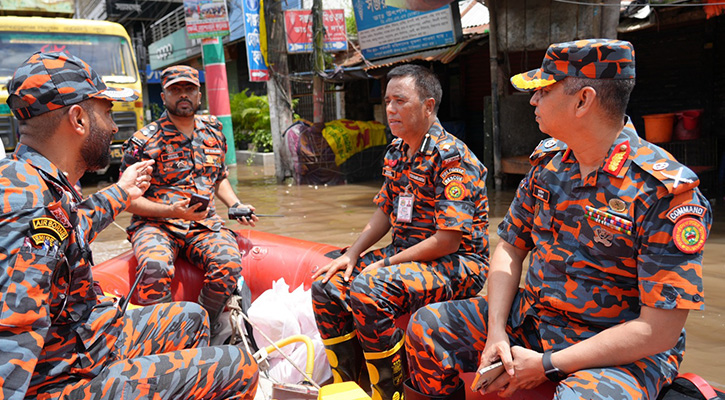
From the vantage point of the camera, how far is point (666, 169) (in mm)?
1477

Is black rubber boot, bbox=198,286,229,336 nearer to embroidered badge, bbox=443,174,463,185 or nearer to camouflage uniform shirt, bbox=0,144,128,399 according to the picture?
camouflage uniform shirt, bbox=0,144,128,399

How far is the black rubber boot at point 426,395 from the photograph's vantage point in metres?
1.85

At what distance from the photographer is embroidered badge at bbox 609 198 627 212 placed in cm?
153

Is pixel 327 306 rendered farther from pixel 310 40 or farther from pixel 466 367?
pixel 310 40

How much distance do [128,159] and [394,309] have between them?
187 cm

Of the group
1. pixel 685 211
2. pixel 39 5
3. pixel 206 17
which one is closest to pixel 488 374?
pixel 685 211

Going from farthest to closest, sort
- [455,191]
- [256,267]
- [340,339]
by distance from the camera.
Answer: [256,267]
[340,339]
[455,191]

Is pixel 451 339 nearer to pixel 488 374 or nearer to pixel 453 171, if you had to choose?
pixel 488 374

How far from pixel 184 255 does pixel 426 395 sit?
1869 mm

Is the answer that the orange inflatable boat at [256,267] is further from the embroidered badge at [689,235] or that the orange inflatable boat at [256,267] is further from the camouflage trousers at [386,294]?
the embroidered badge at [689,235]

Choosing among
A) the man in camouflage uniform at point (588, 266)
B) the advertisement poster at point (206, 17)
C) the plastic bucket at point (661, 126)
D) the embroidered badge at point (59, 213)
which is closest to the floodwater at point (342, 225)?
the plastic bucket at point (661, 126)

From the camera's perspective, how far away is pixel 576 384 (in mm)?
1433

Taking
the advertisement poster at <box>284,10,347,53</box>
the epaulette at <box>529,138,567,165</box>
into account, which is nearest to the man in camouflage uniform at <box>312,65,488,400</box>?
the epaulette at <box>529,138,567,165</box>

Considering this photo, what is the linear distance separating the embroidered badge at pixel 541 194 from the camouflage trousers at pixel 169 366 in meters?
1.10
